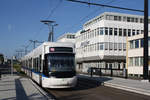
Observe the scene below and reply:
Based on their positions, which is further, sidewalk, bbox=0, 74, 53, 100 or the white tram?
the white tram

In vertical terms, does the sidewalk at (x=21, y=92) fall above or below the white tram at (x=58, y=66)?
below

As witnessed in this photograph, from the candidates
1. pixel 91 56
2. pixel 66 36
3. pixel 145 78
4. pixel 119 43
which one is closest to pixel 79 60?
pixel 91 56

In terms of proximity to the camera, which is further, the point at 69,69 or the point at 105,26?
the point at 105,26

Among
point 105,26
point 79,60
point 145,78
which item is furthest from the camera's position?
point 79,60

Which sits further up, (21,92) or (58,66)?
(58,66)

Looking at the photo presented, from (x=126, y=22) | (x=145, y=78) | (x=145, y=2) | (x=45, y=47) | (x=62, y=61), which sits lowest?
(x=145, y=78)

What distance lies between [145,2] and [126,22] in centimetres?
3433

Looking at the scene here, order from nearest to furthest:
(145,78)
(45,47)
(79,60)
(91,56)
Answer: (45,47)
(145,78)
(91,56)
(79,60)

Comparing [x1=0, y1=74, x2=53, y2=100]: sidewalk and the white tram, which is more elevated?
the white tram

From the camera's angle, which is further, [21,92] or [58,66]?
[58,66]

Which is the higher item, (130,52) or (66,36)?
(66,36)

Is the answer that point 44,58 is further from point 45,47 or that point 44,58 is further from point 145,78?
point 145,78

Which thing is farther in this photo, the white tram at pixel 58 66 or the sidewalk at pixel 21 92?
the white tram at pixel 58 66

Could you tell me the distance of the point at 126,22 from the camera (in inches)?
2135
